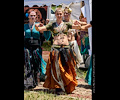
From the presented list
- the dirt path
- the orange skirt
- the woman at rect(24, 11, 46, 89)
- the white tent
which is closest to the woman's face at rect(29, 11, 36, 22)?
the woman at rect(24, 11, 46, 89)

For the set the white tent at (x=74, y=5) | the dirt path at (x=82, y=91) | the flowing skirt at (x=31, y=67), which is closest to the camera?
the dirt path at (x=82, y=91)

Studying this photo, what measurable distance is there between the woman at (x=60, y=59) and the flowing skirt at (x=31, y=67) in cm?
60

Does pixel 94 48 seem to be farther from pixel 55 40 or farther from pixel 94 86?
pixel 55 40

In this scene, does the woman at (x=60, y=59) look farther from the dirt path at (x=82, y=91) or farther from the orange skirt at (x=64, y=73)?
the dirt path at (x=82, y=91)

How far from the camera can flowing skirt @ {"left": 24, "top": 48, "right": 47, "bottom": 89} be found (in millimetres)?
5461

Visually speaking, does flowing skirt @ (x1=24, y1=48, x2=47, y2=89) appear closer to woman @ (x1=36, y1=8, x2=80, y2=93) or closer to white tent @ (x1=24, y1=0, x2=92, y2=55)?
woman @ (x1=36, y1=8, x2=80, y2=93)

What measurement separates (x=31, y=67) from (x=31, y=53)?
0.32 meters

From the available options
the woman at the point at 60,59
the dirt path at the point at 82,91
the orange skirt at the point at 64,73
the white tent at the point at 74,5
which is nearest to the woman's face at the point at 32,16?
the woman at the point at 60,59

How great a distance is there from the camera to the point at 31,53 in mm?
5527

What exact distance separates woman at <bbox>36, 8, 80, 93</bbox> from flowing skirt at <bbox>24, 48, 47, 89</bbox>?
0.60 metres

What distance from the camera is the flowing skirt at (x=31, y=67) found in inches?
215

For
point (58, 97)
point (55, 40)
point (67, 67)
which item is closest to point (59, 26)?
point (55, 40)

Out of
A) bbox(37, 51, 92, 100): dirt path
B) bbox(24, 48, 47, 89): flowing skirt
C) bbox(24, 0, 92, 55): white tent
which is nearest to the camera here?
bbox(37, 51, 92, 100): dirt path

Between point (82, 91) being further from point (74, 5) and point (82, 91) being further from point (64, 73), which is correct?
point (74, 5)
